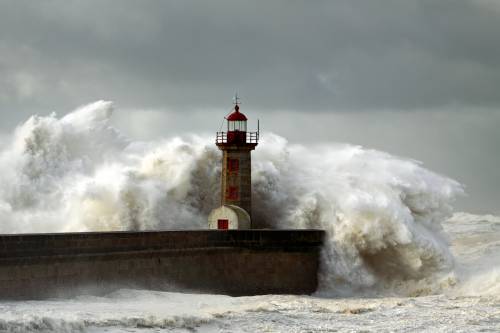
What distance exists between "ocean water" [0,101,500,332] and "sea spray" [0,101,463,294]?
0.07ft

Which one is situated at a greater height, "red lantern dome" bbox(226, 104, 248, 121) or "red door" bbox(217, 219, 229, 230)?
"red lantern dome" bbox(226, 104, 248, 121)

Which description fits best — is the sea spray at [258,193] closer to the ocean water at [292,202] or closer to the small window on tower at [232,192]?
the ocean water at [292,202]

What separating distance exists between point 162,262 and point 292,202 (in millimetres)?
4964

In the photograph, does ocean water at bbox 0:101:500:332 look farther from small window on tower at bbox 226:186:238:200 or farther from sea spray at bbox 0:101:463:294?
small window on tower at bbox 226:186:238:200

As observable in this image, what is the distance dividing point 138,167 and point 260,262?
13.6 feet

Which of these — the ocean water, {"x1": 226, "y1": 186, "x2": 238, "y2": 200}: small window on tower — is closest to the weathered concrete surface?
the ocean water

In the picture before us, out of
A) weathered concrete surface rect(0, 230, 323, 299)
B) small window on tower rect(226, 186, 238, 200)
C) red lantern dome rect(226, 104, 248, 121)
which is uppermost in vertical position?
red lantern dome rect(226, 104, 248, 121)

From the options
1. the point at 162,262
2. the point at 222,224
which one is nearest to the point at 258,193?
the point at 222,224

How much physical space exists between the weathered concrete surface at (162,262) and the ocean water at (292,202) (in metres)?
0.53

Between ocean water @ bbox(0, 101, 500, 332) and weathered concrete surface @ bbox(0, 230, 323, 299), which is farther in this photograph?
ocean water @ bbox(0, 101, 500, 332)

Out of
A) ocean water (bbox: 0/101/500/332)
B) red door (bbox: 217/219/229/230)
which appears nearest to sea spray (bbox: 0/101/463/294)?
ocean water (bbox: 0/101/500/332)

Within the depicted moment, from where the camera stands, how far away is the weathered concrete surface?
13.5 meters

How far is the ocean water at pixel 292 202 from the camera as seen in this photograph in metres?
18.3

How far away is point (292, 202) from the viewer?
20.4 metres
